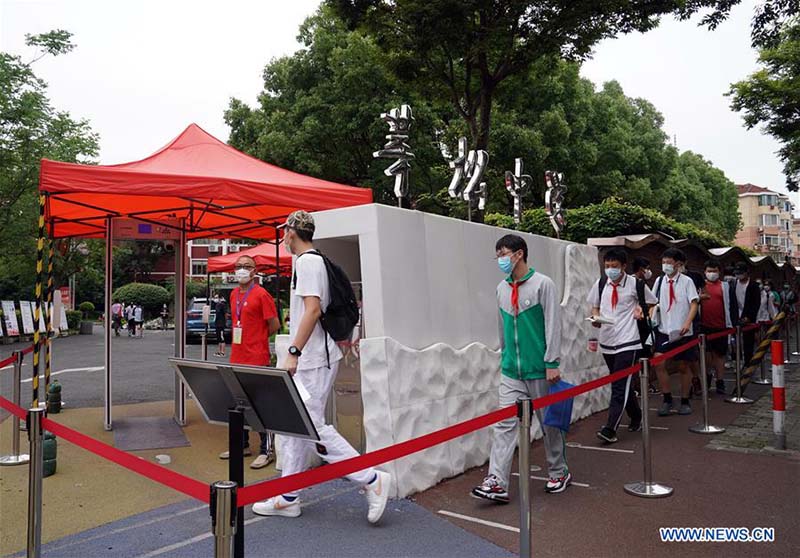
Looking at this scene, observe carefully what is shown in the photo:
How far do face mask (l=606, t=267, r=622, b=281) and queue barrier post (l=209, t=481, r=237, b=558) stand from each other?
209 inches

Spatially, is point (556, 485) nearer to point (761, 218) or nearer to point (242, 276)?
point (242, 276)

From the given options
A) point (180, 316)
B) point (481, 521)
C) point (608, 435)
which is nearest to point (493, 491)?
point (481, 521)

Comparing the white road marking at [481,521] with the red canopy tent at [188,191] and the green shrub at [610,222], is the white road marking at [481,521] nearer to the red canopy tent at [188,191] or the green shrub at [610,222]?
the red canopy tent at [188,191]

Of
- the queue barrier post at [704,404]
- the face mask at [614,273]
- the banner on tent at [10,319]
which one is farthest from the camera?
the banner on tent at [10,319]

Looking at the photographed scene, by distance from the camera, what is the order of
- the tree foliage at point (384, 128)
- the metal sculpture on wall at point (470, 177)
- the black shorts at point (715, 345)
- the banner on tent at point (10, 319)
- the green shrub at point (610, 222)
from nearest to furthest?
the metal sculpture on wall at point (470, 177) < the black shorts at point (715, 345) < the green shrub at point (610, 222) < the tree foliage at point (384, 128) < the banner on tent at point (10, 319)

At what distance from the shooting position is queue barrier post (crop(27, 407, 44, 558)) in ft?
10.6

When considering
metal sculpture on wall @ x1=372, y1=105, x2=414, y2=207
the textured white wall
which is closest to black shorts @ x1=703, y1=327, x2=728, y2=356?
the textured white wall

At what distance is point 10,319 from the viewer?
2319 centimetres

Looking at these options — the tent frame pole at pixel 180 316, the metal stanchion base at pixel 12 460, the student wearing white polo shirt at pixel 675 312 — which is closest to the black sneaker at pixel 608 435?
A: the student wearing white polo shirt at pixel 675 312

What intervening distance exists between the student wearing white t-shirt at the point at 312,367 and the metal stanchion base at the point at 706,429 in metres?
4.28

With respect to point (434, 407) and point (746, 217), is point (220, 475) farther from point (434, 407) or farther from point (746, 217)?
point (746, 217)

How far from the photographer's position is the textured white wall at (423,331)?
491 cm

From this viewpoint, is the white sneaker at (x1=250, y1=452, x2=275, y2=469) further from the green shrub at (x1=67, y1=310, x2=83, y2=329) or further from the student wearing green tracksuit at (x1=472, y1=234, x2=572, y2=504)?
the green shrub at (x1=67, y1=310, x2=83, y2=329)

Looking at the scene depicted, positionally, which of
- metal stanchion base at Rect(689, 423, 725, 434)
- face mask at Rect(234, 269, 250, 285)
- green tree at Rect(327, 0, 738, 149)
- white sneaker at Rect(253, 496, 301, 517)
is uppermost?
green tree at Rect(327, 0, 738, 149)
